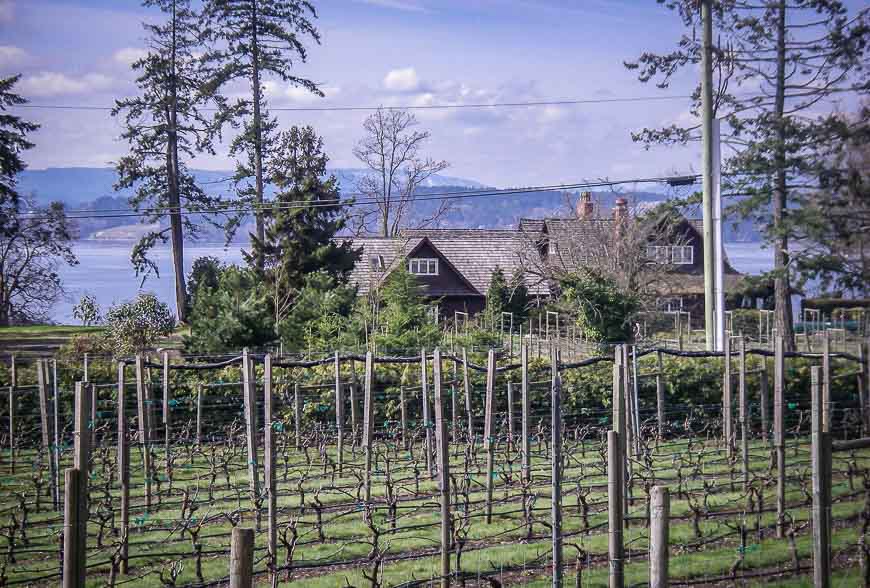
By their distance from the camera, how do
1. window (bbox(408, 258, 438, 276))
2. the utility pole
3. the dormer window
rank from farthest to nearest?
window (bbox(408, 258, 438, 276)) → the dormer window → the utility pole

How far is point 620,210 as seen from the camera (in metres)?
37.8

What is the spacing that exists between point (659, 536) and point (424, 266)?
33.8 metres

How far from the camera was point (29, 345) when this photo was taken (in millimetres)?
27562

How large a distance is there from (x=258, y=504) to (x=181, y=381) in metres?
9.13

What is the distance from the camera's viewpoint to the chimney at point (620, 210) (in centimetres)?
3581

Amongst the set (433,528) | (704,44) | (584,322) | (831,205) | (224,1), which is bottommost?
(433,528)

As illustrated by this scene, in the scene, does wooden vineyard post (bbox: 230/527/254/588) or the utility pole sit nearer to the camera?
wooden vineyard post (bbox: 230/527/254/588)

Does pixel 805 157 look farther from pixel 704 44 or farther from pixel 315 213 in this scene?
pixel 315 213

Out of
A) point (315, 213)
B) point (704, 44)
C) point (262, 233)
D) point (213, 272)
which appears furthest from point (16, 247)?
point (704, 44)

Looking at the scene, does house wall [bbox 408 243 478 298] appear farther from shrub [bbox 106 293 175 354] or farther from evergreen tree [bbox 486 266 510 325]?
shrub [bbox 106 293 175 354]

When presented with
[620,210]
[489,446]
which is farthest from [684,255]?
[489,446]

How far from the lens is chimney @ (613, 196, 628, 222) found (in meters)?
35.8

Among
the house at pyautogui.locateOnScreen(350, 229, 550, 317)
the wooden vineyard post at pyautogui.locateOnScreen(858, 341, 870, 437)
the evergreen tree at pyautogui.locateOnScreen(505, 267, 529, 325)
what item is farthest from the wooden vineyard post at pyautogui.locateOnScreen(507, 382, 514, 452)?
the house at pyautogui.locateOnScreen(350, 229, 550, 317)

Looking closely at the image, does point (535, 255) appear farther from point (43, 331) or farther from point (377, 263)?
point (43, 331)
